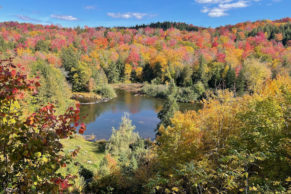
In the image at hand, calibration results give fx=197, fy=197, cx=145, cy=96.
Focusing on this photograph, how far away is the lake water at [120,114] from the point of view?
109 ft

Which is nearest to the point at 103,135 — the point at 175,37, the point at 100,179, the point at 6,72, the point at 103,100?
the point at 100,179

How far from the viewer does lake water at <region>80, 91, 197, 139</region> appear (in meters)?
33.3

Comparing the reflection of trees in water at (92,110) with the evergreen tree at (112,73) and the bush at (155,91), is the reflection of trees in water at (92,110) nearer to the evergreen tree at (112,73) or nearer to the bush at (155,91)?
the bush at (155,91)

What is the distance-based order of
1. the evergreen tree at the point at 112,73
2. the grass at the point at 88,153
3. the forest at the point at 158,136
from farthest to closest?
the evergreen tree at the point at 112,73 → the grass at the point at 88,153 → the forest at the point at 158,136

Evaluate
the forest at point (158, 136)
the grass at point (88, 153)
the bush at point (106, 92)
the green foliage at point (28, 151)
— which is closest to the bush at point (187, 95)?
the forest at point (158, 136)

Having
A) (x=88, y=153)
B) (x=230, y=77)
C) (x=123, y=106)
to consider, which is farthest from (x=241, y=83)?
(x=88, y=153)

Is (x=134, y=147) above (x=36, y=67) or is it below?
below

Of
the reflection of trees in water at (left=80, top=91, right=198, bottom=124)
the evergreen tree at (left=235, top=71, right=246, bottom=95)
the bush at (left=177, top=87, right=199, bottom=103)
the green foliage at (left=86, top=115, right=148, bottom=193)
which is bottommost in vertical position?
the green foliage at (left=86, top=115, right=148, bottom=193)

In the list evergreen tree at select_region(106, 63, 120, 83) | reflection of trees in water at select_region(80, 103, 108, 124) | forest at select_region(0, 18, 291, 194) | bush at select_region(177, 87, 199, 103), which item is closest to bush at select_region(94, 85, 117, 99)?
forest at select_region(0, 18, 291, 194)

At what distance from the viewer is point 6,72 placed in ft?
13.8

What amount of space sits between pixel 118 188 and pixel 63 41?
103m

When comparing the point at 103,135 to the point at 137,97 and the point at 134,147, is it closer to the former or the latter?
the point at 134,147

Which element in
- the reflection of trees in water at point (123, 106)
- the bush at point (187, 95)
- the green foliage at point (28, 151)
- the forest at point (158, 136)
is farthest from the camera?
the bush at point (187, 95)

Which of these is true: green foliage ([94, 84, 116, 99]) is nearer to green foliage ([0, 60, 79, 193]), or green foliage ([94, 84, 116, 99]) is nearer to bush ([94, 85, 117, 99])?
bush ([94, 85, 117, 99])
